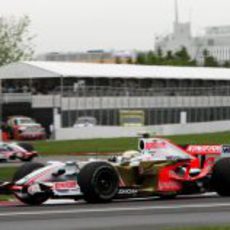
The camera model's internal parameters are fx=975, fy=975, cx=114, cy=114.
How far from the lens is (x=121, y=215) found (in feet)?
50.0

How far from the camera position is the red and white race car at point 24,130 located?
60781mm

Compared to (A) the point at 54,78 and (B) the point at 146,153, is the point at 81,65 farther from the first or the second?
(B) the point at 146,153

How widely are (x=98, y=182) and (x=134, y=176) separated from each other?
3.96 feet

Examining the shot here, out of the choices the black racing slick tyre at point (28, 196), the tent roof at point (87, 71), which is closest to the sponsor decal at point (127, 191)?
the black racing slick tyre at point (28, 196)

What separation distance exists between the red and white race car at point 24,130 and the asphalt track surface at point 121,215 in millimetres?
41996

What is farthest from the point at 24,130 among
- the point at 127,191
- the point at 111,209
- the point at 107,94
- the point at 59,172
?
the point at 111,209

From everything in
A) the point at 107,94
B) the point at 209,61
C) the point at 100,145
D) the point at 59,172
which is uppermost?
the point at 209,61

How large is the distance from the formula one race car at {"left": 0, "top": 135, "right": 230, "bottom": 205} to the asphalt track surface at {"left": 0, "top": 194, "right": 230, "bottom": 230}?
24 centimetres

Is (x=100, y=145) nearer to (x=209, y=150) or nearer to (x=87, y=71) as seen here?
(x=87, y=71)

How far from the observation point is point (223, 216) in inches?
593

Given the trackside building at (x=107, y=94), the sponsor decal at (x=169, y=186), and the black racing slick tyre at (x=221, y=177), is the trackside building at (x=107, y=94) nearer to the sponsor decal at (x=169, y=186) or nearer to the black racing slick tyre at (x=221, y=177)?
the black racing slick tyre at (x=221, y=177)

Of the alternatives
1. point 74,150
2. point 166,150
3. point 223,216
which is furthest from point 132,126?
point 223,216

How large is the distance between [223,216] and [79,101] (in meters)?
54.4

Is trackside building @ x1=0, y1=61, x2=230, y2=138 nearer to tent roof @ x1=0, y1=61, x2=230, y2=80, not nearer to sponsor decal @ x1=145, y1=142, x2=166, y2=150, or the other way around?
tent roof @ x1=0, y1=61, x2=230, y2=80
